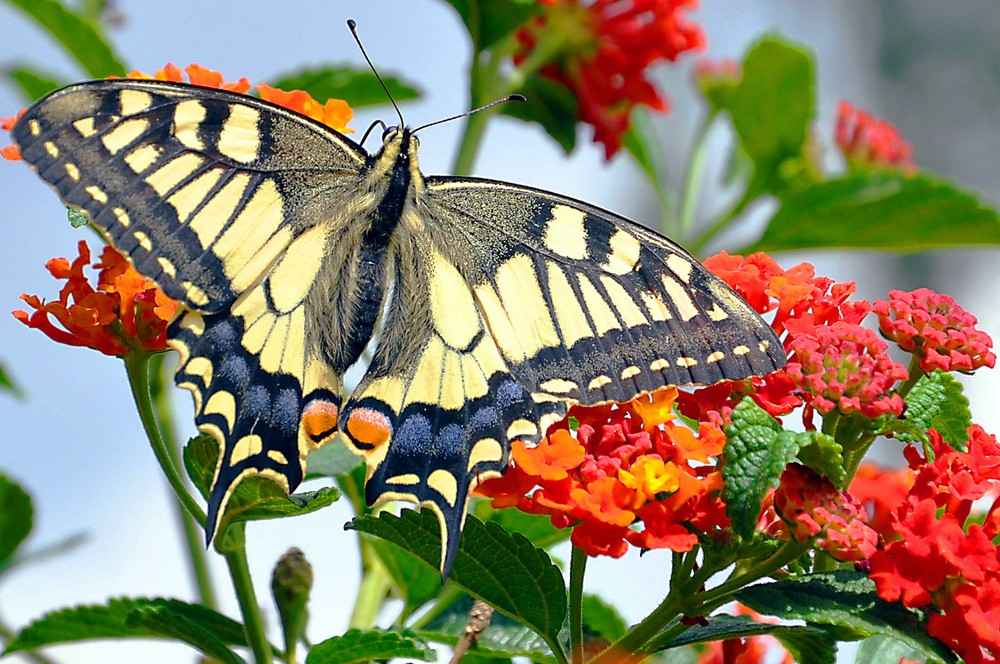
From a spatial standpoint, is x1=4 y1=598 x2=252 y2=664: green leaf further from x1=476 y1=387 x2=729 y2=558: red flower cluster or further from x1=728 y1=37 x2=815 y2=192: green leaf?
x1=728 y1=37 x2=815 y2=192: green leaf

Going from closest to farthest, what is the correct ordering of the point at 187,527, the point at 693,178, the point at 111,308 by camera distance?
the point at 111,308
the point at 187,527
the point at 693,178

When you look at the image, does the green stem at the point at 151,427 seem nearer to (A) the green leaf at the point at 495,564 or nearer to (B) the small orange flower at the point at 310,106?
(A) the green leaf at the point at 495,564

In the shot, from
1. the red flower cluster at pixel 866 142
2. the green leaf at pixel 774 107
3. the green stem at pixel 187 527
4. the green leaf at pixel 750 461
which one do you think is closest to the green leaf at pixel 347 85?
the green stem at pixel 187 527

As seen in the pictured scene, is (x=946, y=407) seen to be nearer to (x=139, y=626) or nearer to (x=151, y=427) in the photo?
(x=151, y=427)

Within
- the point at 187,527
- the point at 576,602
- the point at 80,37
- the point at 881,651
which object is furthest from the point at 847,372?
the point at 80,37

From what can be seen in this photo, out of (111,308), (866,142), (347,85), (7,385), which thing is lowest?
(111,308)

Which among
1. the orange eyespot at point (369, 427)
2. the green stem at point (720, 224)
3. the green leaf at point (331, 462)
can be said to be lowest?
the orange eyespot at point (369, 427)
